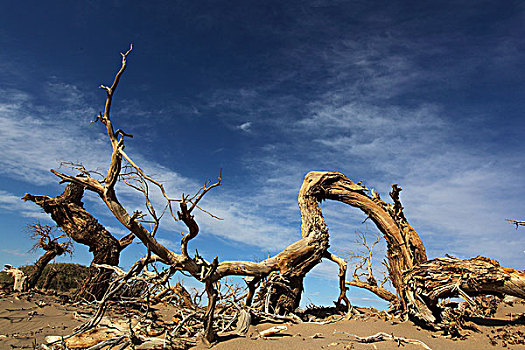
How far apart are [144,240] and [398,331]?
5.30 m

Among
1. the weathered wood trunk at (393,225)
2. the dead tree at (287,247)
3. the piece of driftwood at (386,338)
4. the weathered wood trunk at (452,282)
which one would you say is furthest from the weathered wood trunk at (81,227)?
the weathered wood trunk at (452,282)

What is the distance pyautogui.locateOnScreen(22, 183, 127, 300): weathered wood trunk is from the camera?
10.6 metres

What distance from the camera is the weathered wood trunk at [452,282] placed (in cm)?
681

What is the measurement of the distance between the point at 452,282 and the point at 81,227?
1044 cm

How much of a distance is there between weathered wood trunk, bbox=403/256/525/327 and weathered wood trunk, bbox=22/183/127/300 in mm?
8953

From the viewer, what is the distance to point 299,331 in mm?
6562

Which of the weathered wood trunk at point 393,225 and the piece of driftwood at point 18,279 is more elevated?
the weathered wood trunk at point 393,225

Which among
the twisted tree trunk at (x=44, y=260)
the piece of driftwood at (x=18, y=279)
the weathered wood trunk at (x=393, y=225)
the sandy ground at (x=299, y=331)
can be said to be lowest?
the sandy ground at (x=299, y=331)

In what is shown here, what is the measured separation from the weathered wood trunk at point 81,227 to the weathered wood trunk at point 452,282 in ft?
29.4

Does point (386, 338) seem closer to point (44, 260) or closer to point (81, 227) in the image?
point (81, 227)

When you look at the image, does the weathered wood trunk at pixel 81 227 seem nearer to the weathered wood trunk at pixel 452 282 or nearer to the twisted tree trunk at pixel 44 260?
the twisted tree trunk at pixel 44 260

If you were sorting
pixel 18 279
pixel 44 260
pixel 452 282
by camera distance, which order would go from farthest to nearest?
pixel 44 260, pixel 18 279, pixel 452 282

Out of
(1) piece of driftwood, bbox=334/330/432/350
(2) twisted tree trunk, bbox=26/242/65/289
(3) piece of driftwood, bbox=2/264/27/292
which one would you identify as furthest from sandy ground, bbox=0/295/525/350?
A: (2) twisted tree trunk, bbox=26/242/65/289

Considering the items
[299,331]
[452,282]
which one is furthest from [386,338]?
[452,282]
